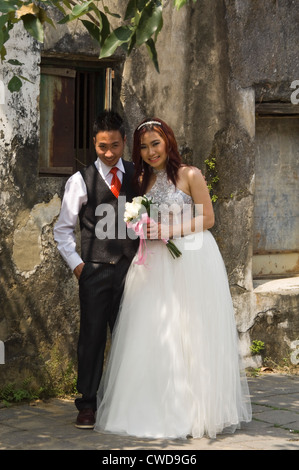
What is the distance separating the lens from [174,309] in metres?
5.43

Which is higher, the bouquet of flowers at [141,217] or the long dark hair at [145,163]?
the long dark hair at [145,163]

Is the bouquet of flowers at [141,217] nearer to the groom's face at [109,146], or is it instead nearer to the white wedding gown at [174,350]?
the white wedding gown at [174,350]

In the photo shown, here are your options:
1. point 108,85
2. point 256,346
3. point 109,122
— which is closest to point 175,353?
point 109,122

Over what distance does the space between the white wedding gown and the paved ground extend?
0.44 feet

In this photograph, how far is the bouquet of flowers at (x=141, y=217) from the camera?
5.30m

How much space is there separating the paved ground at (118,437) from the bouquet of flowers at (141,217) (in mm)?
1149

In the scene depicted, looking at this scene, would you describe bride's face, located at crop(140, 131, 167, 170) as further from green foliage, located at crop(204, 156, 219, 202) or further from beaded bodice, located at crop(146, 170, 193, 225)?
green foliage, located at crop(204, 156, 219, 202)

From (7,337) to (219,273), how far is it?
172 cm

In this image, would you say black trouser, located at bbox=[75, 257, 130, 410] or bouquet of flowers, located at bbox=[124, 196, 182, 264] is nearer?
bouquet of flowers, located at bbox=[124, 196, 182, 264]

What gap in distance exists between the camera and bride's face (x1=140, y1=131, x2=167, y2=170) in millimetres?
5469

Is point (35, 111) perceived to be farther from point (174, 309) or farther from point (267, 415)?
point (267, 415)

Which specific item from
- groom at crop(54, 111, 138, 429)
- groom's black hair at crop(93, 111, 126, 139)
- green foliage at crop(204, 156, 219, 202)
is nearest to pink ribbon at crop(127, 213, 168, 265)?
groom at crop(54, 111, 138, 429)

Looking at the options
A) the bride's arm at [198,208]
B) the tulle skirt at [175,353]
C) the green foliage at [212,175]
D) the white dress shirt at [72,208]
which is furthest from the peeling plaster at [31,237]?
the green foliage at [212,175]

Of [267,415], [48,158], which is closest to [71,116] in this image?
[48,158]
